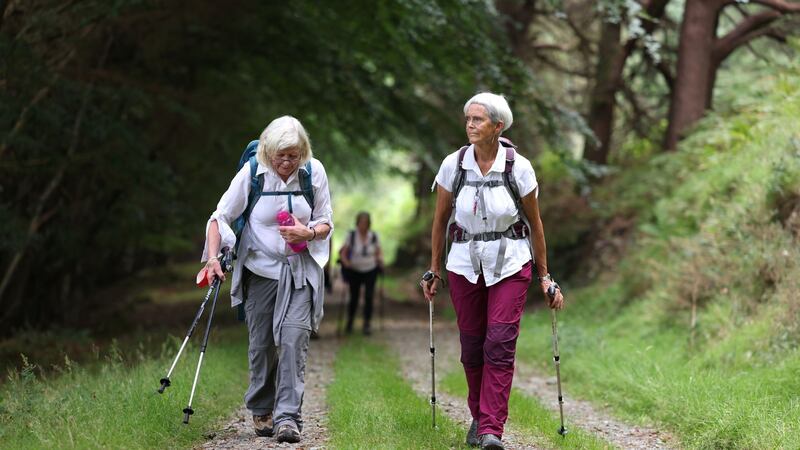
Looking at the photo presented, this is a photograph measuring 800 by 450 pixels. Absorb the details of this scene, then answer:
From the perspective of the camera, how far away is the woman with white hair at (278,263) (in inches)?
261

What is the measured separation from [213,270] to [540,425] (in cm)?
282

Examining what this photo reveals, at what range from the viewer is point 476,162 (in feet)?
21.5

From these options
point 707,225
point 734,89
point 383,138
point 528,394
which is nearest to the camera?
point 528,394

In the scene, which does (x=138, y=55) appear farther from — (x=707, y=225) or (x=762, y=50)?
(x=762, y=50)

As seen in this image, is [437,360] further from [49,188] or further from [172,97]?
[172,97]

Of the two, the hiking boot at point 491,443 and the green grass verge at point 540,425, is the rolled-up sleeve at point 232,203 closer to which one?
the hiking boot at point 491,443

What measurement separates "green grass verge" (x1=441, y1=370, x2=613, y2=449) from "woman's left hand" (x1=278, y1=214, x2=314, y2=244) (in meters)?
2.22

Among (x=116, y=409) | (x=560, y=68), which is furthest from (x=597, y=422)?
(x=560, y=68)

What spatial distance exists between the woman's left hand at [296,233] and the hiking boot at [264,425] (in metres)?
1.34

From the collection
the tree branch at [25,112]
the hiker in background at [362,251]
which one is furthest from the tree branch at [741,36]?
the tree branch at [25,112]

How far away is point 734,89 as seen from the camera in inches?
710

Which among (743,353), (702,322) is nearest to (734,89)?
(702,322)

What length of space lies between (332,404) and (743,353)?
12.6ft

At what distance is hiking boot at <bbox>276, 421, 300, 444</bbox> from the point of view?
21.4 ft
